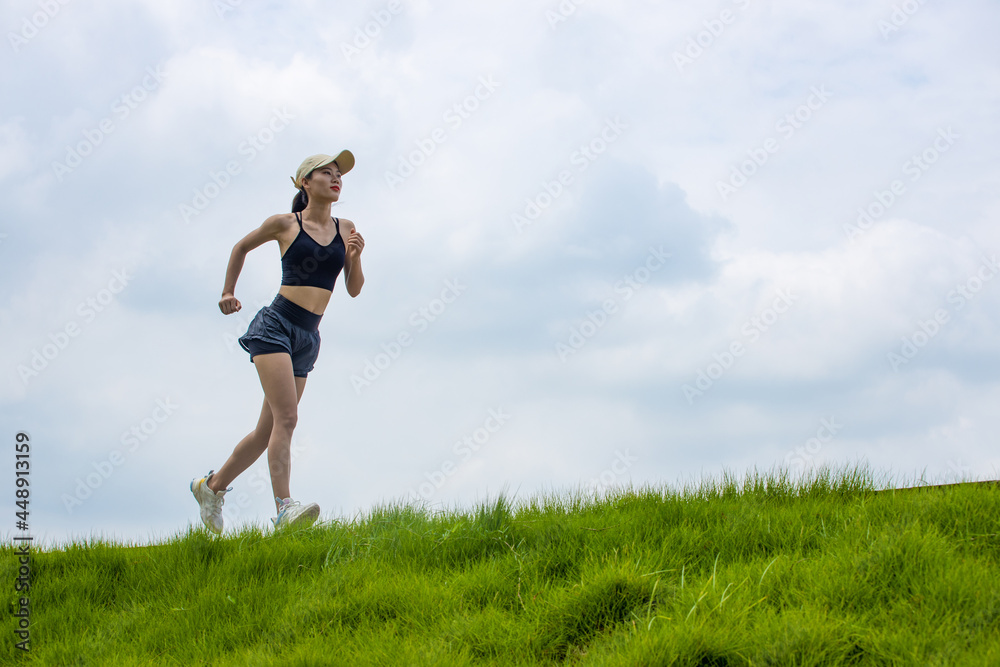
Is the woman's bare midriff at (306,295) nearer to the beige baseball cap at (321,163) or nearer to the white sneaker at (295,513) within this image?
the beige baseball cap at (321,163)

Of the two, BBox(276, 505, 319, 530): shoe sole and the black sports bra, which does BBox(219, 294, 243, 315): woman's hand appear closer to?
the black sports bra

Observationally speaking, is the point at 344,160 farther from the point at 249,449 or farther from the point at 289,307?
the point at 249,449

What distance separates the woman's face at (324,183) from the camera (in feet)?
21.2

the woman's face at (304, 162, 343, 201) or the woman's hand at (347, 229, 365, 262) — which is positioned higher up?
the woman's face at (304, 162, 343, 201)

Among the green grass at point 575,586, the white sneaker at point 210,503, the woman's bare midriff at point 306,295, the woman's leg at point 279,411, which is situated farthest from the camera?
the white sneaker at point 210,503

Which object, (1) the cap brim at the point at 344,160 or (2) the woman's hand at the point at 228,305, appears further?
(1) the cap brim at the point at 344,160

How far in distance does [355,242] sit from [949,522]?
4.71 m

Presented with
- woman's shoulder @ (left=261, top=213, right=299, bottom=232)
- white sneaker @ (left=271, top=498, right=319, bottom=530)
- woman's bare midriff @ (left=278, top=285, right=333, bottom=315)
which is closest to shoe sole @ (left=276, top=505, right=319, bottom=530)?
white sneaker @ (left=271, top=498, right=319, bottom=530)

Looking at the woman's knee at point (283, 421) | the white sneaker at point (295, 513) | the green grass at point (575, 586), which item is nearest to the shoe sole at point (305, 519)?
the white sneaker at point (295, 513)

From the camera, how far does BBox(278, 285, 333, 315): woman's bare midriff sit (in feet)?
20.8

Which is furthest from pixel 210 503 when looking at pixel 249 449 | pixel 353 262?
pixel 353 262

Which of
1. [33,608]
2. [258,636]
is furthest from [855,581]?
[33,608]

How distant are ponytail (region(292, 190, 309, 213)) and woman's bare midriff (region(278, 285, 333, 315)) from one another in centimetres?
76

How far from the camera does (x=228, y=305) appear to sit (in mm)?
6355
